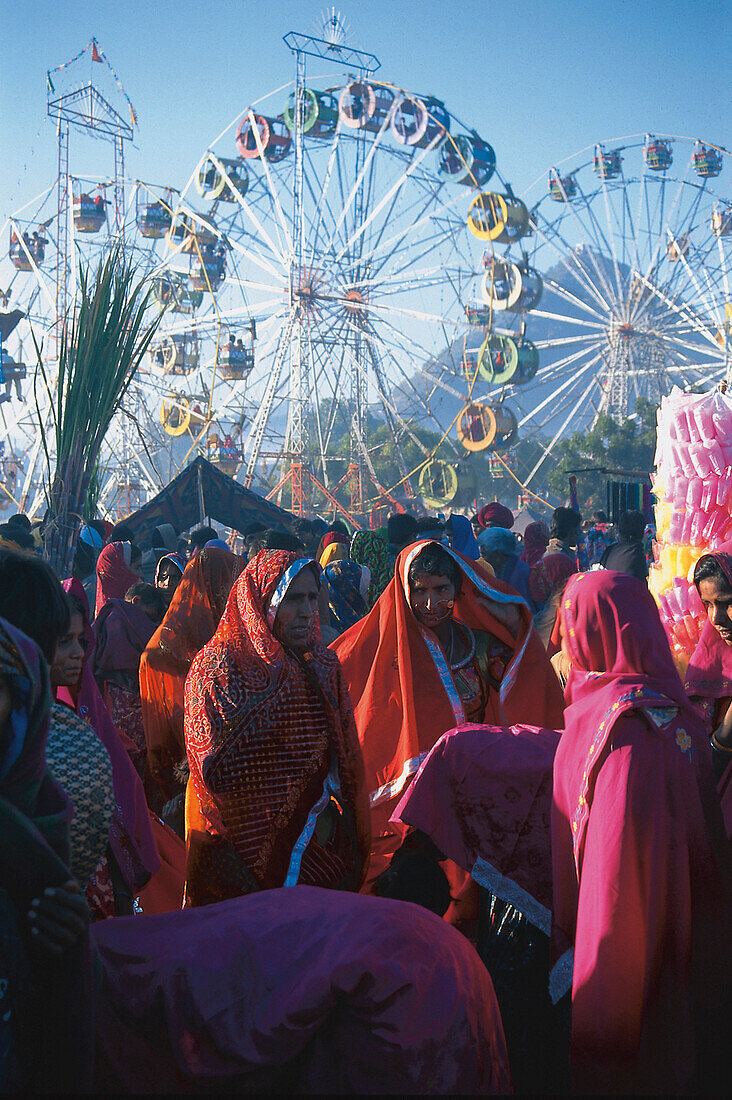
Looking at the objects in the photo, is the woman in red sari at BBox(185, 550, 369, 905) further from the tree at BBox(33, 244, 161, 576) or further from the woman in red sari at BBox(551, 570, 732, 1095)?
the tree at BBox(33, 244, 161, 576)

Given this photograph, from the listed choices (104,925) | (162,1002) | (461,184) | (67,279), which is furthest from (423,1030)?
(67,279)

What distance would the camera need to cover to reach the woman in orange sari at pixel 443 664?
3.11m

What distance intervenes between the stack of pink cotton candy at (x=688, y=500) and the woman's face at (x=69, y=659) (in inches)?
81.2

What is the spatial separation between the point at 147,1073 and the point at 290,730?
106cm

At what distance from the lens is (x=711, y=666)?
2.65 metres

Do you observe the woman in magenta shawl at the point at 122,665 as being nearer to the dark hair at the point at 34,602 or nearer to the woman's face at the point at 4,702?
the dark hair at the point at 34,602

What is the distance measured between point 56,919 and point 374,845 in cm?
193

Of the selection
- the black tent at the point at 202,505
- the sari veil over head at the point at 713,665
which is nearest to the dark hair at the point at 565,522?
the sari veil over head at the point at 713,665

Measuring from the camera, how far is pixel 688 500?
3510 millimetres

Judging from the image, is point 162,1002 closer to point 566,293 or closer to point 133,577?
point 133,577

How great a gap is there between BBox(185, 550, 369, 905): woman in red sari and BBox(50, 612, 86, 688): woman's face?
33cm

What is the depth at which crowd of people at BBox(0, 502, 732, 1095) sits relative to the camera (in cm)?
133

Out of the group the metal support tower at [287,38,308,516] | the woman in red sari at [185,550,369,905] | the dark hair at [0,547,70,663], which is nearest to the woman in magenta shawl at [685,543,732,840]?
the woman in red sari at [185,550,369,905]

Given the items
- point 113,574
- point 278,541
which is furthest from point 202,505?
point 278,541
